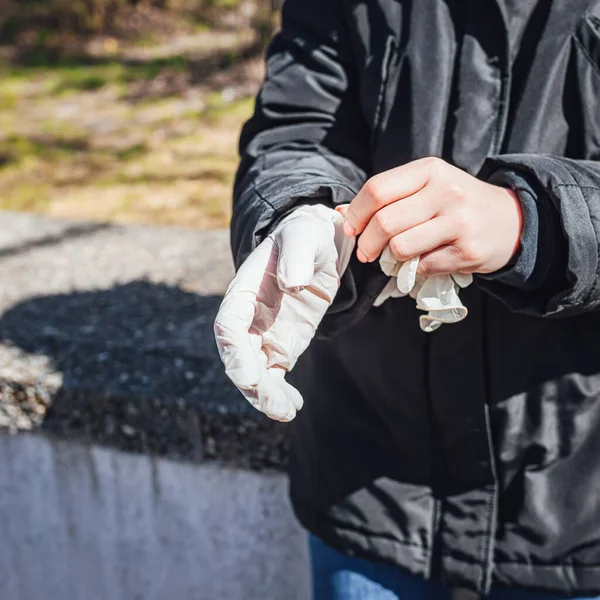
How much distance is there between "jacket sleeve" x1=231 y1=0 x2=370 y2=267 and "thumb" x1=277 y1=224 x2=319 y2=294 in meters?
0.18

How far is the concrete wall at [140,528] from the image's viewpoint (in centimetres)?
169

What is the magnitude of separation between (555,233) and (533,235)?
0.09 ft

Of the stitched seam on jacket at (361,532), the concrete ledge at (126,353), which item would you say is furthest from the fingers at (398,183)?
the concrete ledge at (126,353)

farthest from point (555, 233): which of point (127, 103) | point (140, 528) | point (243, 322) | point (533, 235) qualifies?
point (127, 103)

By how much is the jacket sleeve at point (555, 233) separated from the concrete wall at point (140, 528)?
31.9 inches

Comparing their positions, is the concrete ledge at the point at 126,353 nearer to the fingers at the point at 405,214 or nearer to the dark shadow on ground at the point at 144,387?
the dark shadow on ground at the point at 144,387

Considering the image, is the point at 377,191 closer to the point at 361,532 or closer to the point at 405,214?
the point at 405,214

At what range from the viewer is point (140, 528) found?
5.84 feet

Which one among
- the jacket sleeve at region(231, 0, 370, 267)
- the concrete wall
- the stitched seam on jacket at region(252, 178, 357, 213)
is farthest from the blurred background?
the stitched seam on jacket at region(252, 178, 357, 213)

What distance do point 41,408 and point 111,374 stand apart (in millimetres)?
159

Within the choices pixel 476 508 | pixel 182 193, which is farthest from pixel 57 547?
pixel 182 193

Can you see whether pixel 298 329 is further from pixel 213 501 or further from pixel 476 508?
pixel 213 501

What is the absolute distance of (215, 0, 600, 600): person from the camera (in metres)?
0.95

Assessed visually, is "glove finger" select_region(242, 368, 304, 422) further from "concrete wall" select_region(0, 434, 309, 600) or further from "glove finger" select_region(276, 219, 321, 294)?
"concrete wall" select_region(0, 434, 309, 600)
